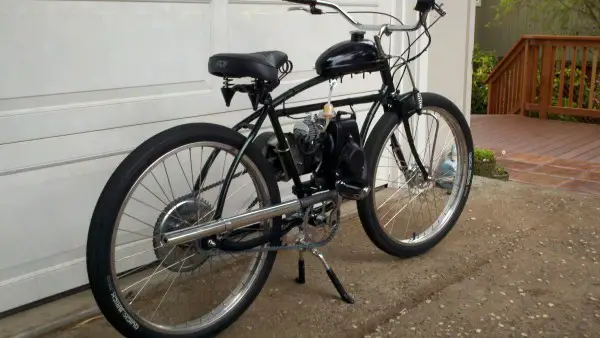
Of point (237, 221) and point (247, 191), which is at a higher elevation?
point (237, 221)

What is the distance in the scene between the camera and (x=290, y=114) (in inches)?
91.9

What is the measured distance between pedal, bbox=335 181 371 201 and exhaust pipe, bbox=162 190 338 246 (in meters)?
0.04

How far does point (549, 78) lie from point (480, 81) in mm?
2494

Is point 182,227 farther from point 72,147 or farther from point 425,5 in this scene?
point 425,5

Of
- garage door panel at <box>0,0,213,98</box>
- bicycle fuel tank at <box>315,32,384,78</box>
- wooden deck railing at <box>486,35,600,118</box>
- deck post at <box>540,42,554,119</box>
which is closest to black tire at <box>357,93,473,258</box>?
bicycle fuel tank at <box>315,32,384,78</box>

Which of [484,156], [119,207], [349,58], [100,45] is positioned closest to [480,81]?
[484,156]

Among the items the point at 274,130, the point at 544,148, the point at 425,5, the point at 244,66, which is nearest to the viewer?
the point at 244,66

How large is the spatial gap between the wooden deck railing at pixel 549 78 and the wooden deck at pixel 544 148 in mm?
257

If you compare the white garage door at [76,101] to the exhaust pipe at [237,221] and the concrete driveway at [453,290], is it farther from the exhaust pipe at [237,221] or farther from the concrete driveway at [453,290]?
the exhaust pipe at [237,221]

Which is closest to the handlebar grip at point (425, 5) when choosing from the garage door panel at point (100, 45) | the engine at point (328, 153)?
the engine at point (328, 153)

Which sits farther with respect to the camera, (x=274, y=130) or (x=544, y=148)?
(x=544, y=148)

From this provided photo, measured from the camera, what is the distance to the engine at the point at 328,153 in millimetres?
2289

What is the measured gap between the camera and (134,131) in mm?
2447

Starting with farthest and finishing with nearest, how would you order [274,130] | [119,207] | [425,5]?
1. [425,5]
2. [274,130]
3. [119,207]
